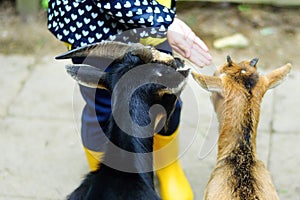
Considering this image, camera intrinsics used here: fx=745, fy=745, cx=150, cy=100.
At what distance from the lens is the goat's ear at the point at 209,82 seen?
3.55 meters

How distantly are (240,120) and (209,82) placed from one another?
25 centimetres

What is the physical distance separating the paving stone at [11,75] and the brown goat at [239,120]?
1997 mm

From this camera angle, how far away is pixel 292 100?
17.1 ft

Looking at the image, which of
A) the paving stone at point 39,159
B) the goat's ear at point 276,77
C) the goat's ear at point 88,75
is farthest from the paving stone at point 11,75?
the goat's ear at point 276,77

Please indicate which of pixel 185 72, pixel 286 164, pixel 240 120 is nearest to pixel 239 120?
pixel 240 120

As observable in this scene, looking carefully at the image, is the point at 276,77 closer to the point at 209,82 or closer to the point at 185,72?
the point at 209,82

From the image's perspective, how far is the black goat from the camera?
3.43 m

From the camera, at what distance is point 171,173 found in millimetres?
4414

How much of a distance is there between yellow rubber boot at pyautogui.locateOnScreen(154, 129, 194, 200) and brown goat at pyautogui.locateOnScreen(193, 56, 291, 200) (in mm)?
648

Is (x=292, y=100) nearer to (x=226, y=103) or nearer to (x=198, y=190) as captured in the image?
(x=198, y=190)

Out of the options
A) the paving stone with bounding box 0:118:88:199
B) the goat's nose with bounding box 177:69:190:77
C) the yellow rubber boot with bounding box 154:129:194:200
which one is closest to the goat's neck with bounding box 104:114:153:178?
the goat's nose with bounding box 177:69:190:77

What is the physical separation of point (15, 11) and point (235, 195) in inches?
133

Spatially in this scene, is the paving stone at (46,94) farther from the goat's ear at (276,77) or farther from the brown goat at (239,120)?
the goat's ear at (276,77)

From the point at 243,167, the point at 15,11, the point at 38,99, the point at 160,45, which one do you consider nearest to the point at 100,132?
the point at 160,45
